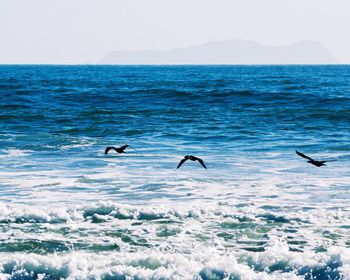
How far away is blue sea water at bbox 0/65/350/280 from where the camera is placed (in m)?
11.5

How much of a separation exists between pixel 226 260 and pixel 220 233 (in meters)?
1.65

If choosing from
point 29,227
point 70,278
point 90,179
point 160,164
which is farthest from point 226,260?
point 160,164

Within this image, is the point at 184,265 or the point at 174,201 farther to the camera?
the point at 174,201

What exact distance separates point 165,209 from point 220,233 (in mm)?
2076

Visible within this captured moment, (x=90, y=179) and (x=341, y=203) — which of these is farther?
(x=90, y=179)

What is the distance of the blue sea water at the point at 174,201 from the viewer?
1148cm

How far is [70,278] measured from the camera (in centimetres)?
1113

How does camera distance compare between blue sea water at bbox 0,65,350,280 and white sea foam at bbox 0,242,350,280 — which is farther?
blue sea water at bbox 0,65,350,280

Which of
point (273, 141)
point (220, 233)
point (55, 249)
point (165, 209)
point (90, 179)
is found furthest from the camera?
point (273, 141)

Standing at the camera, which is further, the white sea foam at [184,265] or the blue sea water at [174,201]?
the blue sea water at [174,201]

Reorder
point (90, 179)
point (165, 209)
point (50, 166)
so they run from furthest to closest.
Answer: point (50, 166) < point (90, 179) < point (165, 209)

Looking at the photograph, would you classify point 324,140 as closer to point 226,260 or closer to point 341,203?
point 341,203

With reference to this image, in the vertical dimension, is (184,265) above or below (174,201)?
below

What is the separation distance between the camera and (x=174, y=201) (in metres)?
15.9
